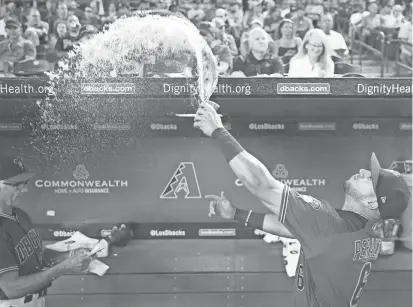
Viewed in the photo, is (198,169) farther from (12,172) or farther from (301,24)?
(301,24)

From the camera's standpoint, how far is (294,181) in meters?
6.53

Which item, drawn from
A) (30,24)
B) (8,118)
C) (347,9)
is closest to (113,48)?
(8,118)

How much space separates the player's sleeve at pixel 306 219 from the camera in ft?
10.8

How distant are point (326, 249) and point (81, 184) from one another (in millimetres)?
3521

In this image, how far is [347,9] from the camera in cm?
1422

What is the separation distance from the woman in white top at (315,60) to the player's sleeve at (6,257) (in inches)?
150

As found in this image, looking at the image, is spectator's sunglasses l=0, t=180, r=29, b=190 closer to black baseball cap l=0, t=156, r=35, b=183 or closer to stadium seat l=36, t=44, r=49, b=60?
black baseball cap l=0, t=156, r=35, b=183

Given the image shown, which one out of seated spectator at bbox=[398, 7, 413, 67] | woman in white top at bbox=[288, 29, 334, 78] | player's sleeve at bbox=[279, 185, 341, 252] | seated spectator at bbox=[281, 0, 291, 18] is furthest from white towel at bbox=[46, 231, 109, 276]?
seated spectator at bbox=[281, 0, 291, 18]

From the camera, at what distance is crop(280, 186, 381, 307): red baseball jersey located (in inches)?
131

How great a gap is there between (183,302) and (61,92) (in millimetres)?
1938

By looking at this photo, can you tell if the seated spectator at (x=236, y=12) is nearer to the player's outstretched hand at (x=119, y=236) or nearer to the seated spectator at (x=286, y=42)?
the seated spectator at (x=286, y=42)

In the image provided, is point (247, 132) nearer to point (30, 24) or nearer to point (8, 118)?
point (8, 118)

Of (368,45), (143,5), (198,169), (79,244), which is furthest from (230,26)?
(79,244)

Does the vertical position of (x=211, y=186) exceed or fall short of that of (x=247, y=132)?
it falls short
